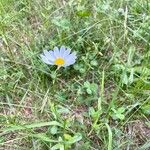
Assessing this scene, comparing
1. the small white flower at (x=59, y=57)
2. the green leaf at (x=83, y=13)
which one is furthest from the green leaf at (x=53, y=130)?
the green leaf at (x=83, y=13)

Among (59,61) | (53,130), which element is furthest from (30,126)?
(59,61)

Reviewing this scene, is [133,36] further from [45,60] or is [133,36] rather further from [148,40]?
[45,60]

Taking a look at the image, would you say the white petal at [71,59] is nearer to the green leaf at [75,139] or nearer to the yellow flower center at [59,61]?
the yellow flower center at [59,61]

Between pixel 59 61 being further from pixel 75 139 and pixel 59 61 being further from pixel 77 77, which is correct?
pixel 75 139

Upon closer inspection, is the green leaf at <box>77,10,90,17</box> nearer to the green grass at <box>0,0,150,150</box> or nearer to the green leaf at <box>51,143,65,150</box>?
the green grass at <box>0,0,150,150</box>

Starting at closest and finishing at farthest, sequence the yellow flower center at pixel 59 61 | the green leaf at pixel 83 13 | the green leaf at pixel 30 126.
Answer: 1. the green leaf at pixel 30 126
2. the yellow flower center at pixel 59 61
3. the green leaf at pixel 83 13

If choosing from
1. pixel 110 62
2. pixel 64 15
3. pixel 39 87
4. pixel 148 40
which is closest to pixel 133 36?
pixel 148 40

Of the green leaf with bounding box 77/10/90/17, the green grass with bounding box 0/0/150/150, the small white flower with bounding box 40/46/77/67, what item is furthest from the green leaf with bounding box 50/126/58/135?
the green leaf with bounding box 77/10/90/17
